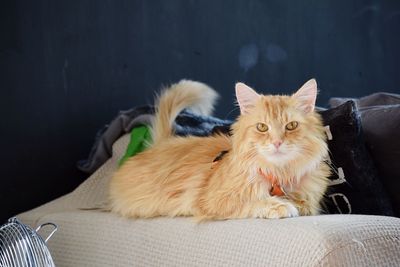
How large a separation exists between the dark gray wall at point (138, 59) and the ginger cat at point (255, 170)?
73cm

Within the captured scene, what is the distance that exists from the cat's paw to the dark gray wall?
4.01 ft

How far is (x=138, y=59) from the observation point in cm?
275

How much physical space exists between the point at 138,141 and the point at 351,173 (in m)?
0.84

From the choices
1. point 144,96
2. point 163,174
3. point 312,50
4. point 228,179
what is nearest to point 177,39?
point 144,96

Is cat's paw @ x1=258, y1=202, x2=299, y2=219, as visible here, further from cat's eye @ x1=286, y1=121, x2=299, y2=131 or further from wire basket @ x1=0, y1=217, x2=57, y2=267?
wire basket @ x1=0, y1=217, x2=57, y2=267

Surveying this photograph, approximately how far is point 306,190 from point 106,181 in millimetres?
941

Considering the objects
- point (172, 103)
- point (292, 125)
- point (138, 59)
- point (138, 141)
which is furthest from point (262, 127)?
point (138, 59)

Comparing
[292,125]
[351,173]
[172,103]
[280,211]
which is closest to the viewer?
[280,211]

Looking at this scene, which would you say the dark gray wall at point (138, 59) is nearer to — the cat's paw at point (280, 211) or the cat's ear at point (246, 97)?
the cat's ear at point (246, 97)

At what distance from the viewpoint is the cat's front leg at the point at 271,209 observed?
1.58 meters

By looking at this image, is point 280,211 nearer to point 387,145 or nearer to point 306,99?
point 306,99

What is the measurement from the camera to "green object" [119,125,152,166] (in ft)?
7.72

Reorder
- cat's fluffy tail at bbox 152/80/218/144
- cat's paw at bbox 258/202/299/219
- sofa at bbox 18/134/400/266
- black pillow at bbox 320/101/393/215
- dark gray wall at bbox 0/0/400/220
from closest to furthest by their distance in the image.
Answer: sofa at bbox 18/134/400/266, cat's paw at bbox 258/202/299/219, black pillow at bbox 320/101/393/215, cat's fluffy tail at bbox 152/80/218/144, dark gray wall at bbox 0/0/400/220

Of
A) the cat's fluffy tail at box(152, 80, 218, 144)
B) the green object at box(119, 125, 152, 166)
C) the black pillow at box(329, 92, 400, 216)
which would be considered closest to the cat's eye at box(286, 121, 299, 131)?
the black pillow at box(329, 92, 400, 216)
